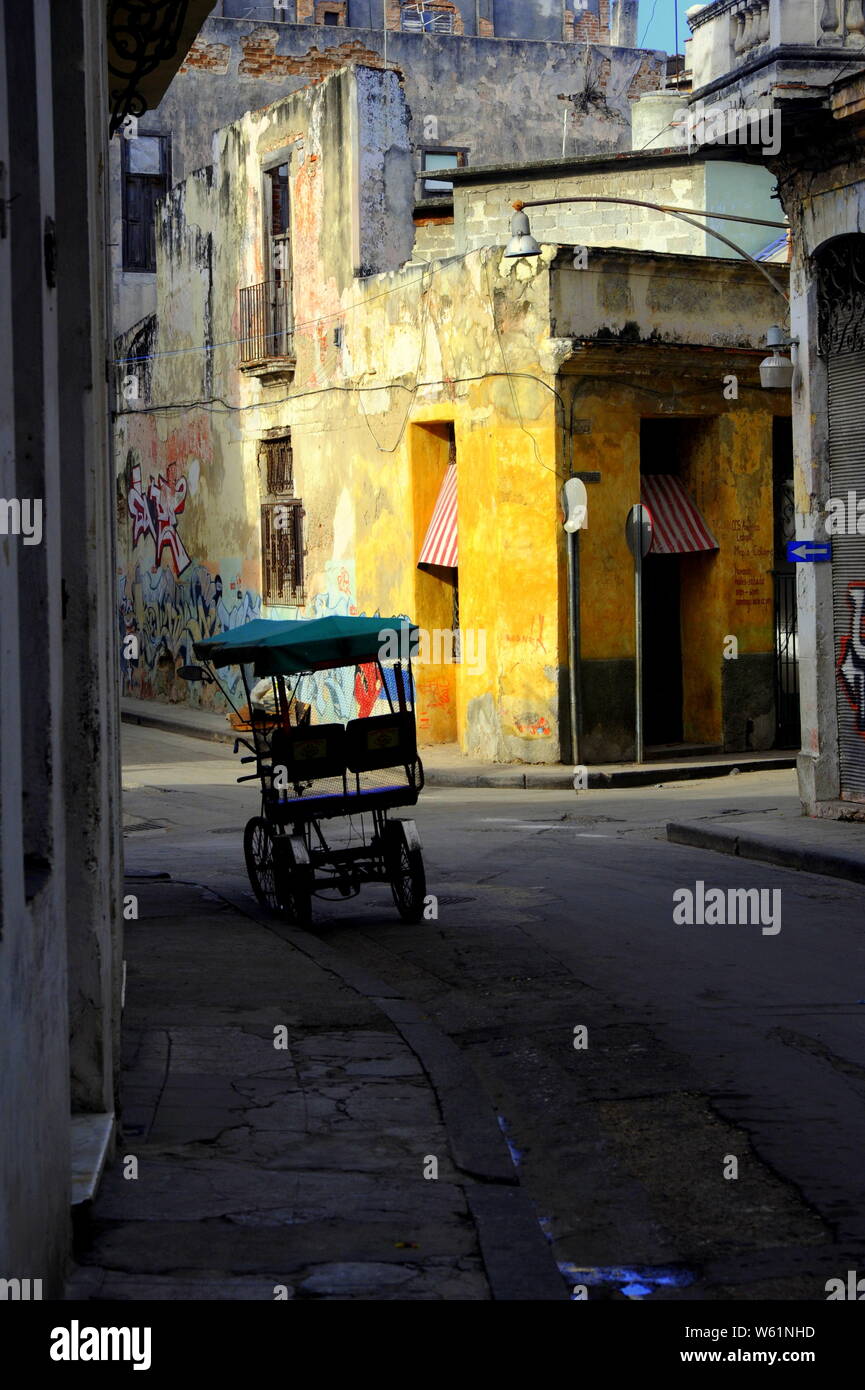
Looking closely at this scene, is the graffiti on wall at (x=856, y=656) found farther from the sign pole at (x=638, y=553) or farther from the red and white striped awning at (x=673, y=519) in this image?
the red and white striped awning at (x=673, y=519)

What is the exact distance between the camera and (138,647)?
33375mm

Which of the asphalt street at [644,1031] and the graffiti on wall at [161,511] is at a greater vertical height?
the graffiti on wall at [161,511]

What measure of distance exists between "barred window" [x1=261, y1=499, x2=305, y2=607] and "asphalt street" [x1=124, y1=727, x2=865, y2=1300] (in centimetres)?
1090

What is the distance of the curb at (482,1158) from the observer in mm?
5188

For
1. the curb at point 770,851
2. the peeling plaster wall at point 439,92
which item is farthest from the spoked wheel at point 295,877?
the peeling plaster wall at point 439,92

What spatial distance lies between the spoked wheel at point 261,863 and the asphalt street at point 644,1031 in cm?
34

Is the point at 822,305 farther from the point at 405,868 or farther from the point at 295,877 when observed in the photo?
the point at 295,877

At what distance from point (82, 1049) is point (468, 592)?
16.3 meters

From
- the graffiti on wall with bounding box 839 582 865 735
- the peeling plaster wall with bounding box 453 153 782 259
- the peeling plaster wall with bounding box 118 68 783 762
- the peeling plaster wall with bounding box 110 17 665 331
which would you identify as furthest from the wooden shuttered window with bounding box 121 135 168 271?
the graffiti on wall with bounding box 839 582 865 735

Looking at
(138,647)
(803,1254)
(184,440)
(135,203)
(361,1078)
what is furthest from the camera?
(135,203)

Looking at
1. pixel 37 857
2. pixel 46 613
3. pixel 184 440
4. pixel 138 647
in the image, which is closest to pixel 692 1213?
pixel 37 857

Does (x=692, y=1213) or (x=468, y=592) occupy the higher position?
(x=468, y=592)

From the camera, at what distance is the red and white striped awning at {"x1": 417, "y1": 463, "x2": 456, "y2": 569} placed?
2231 centimetres
